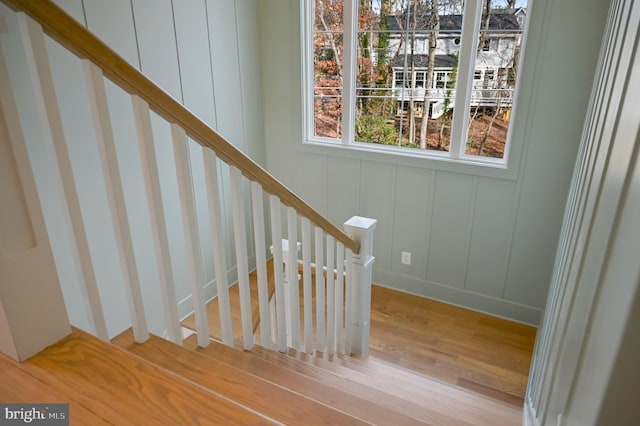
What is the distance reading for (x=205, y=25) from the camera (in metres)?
3.06

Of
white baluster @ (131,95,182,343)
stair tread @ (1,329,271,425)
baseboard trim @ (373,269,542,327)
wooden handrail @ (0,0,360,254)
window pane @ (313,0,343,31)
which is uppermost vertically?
window pane @ (313,0,343,31)

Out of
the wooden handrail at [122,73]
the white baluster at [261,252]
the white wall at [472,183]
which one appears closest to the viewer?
the wooden handrail at [122,73]

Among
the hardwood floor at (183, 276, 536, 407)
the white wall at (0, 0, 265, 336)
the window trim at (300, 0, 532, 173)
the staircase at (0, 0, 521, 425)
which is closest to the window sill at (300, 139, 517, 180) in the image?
the window trim at (300, 0, 532, 173)

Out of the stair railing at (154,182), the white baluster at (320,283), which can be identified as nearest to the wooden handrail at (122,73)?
the stair railing at (154,182)

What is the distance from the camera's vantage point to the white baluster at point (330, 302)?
80.7 inches

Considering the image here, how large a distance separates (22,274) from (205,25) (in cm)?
258

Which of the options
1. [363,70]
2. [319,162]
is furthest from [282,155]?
[363,70]

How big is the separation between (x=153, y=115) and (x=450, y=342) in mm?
2589

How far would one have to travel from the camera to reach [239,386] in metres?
1.17

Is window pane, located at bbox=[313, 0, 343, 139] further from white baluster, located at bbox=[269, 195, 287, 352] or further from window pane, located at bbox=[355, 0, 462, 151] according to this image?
white baluster, located at bbox=[269, 195, 287, 352]

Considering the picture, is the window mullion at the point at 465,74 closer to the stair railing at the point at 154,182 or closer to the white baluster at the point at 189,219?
the stair railing at the point at 154,182

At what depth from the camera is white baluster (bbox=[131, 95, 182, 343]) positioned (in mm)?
Result: 1050

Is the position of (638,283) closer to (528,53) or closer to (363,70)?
(528,53)

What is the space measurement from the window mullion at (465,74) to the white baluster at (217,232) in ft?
7.55
